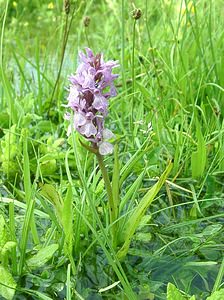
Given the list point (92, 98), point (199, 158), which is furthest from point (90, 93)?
point (199, 158)

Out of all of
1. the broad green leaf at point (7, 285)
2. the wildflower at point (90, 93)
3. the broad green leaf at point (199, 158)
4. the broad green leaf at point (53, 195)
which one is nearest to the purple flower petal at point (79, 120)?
the wildflower at point (90, 93)

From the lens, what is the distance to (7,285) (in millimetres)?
946

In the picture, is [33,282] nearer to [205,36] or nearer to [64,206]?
[64,206]

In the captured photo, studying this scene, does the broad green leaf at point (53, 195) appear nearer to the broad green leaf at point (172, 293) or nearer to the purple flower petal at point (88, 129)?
the purple flower petal at point (88, 129)

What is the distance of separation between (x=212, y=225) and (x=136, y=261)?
0.72 ft

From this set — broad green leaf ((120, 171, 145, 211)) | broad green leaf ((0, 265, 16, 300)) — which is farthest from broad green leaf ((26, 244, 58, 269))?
broad green leaf ((120, 171, 145, 211))

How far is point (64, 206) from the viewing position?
3.18 ft

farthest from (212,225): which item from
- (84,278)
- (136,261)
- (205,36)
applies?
(205,36)

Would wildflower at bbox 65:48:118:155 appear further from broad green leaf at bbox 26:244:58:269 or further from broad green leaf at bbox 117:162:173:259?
broad green leaf at bbox 26:244:58:269

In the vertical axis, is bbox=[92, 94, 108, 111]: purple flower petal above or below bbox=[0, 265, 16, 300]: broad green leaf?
above

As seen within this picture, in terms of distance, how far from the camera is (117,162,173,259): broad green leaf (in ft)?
3.20

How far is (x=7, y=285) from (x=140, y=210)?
29cm

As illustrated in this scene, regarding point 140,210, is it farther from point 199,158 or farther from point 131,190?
point 199,158

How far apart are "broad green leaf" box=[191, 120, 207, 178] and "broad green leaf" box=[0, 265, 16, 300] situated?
2.00 ft
